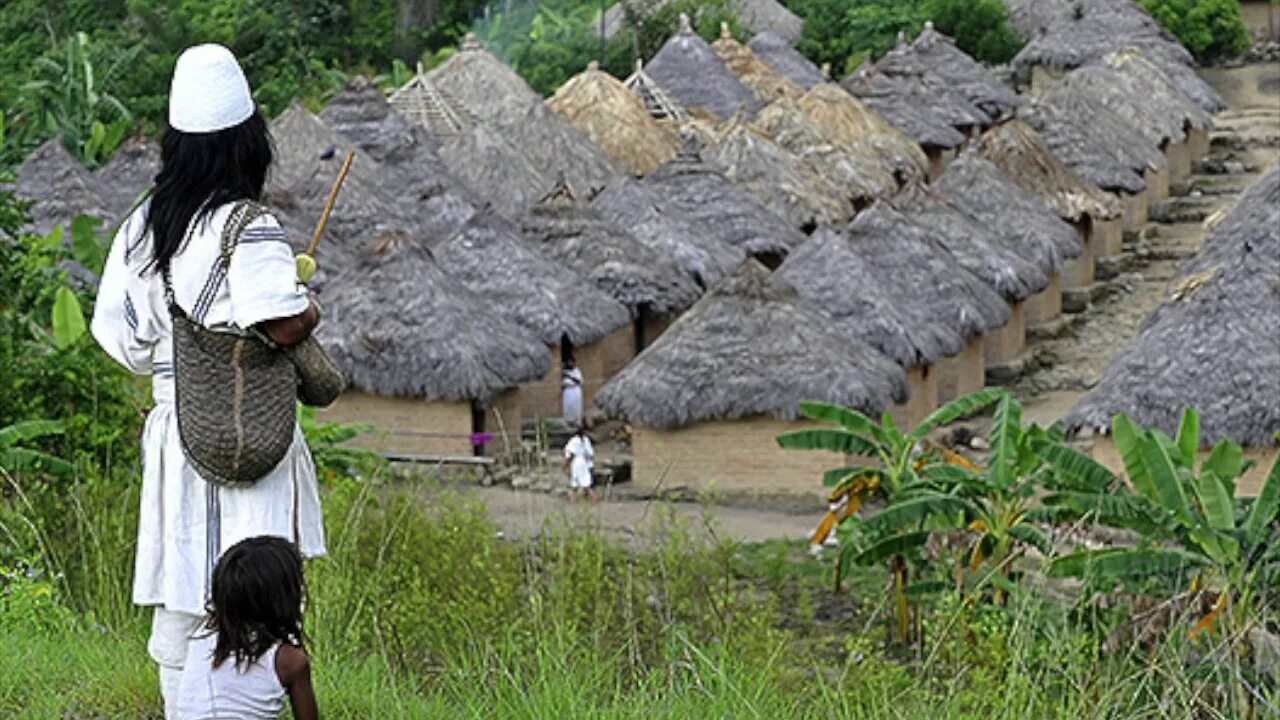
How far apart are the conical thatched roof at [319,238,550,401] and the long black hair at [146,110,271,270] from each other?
14772 millimetres

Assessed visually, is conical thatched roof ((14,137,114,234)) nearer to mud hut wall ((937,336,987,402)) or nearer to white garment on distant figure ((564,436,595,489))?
white garment on distant figure ((564,436,595,489))

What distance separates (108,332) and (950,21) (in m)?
39.0

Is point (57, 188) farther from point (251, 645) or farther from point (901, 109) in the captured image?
point (251, 645)

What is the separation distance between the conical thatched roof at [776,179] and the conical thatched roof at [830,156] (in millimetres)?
520

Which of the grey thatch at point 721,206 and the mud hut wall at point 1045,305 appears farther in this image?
the mud hut wall at point 1045,305

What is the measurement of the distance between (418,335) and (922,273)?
579cm

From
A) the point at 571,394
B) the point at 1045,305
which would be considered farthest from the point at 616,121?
the point at 571,394

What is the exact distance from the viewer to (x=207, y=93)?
204 inches

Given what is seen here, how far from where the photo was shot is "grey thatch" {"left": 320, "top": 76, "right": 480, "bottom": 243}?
85.7 ft

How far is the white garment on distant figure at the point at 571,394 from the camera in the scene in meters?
22.0

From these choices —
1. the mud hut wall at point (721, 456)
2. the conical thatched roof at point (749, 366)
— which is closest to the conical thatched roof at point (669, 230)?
the conical thatched roof at point (749, 366)

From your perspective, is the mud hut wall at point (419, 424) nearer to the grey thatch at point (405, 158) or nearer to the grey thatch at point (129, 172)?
the grey thatch at point (405, 158)

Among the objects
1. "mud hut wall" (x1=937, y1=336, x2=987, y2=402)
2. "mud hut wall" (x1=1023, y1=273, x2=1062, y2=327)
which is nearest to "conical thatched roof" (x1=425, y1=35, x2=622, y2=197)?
"mud hut wall" (x1=1023, y1=273, x2=1062, y2=327)

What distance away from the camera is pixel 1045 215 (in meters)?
27.5
